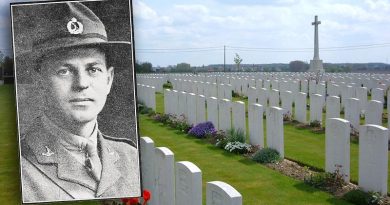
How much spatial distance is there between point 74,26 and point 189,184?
184cm

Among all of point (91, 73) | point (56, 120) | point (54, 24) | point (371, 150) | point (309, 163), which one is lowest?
point (309, 163)

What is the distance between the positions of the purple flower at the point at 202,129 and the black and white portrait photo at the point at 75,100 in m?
6.09

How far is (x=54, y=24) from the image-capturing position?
4.40 m

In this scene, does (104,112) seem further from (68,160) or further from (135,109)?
(68,160)

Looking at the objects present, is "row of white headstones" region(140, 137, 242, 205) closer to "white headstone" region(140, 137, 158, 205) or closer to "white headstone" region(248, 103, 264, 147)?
"white headstone" region(140, 137, 158, 205)

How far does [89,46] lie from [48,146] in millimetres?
1099

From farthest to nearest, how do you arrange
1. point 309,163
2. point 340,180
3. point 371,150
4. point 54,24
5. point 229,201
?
point 309,163 < point 340,180 < point 371,150 < point 54,24 < point 229,201

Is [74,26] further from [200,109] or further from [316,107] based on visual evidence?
[316,107]

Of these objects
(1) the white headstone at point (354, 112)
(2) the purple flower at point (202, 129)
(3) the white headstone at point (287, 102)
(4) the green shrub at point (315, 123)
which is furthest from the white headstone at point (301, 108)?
(2) the purple flower at point (202, 129)

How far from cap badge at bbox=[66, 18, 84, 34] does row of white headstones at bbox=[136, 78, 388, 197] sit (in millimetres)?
3962

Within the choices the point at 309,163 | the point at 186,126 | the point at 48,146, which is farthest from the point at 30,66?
the point at 186,126

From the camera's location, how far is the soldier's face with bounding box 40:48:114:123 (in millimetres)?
Answer: 4422

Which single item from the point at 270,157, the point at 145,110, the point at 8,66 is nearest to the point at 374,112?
the point at 270,157

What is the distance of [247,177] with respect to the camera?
7305mm
